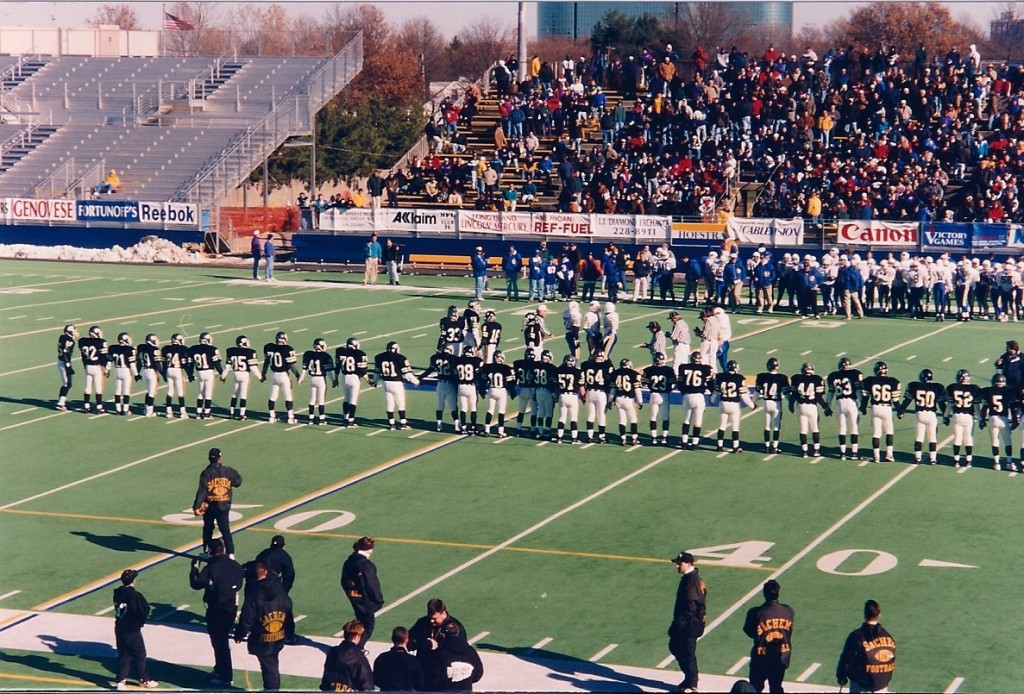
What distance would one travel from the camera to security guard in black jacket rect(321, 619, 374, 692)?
472 inches

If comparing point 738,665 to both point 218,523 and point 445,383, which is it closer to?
point 218,523

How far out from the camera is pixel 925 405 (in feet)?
71.4

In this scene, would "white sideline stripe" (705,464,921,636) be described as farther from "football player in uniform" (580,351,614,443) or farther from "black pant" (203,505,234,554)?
"black pant" (203,505,234,554)

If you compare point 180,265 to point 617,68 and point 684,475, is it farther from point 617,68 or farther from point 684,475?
point 684,475

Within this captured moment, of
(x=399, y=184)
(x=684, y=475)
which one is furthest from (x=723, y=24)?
(x=684, y=475)

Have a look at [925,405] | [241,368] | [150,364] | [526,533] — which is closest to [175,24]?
[150,364]

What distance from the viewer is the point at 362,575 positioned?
14.2 meters

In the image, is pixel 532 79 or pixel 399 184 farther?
pixel 532 79

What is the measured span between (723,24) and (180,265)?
38.0 m

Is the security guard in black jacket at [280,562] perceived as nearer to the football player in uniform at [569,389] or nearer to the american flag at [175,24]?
the football player in uniform at [569,389]

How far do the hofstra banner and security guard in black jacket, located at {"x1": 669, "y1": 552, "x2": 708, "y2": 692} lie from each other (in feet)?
103

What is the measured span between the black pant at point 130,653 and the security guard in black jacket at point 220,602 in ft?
1.92

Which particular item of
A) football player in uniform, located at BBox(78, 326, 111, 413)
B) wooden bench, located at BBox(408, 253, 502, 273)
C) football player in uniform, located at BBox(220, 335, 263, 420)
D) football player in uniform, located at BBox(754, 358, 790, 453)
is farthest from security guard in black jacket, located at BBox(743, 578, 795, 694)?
wooden bench, located at BBox(408, 253, 502, 273)

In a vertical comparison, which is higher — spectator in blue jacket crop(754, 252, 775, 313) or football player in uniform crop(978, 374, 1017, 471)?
spectator in blue jacket crop(754, 252, 775, 313)
